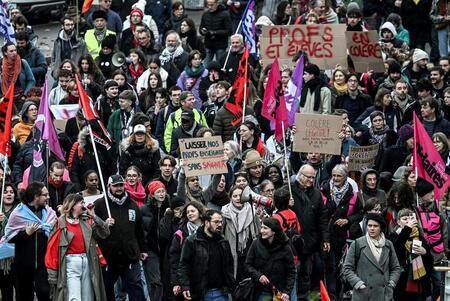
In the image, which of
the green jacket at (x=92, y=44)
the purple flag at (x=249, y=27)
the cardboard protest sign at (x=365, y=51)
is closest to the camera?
the cardboard protest sign at (x=365, y=51)

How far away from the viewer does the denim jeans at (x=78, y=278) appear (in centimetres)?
1858

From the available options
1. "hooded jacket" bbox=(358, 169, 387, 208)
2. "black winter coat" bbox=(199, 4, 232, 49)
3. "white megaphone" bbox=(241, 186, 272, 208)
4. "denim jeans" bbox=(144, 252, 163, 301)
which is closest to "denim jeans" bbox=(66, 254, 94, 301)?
"denim jeans" bbox=(144, 252, 163, 301)

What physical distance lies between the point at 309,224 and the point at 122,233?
6.76ft

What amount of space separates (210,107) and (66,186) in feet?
12.4

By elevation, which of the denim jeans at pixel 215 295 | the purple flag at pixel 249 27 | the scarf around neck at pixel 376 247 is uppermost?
the purple flag at pixel 249 27

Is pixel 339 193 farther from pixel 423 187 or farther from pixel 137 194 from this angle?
pixel 137 194

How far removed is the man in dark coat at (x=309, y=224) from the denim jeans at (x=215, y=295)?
132 cm

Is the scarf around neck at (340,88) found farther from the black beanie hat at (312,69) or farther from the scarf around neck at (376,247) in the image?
the scarf around neck at (376,247)

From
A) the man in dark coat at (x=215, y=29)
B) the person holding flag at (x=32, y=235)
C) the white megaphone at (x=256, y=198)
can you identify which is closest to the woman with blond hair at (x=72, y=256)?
the person holding flag at (x=32, y=235)

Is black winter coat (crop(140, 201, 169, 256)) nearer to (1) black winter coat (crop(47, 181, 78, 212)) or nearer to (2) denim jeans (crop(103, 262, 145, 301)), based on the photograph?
(2) denim jeans (crop(103, 262, 145, 301))

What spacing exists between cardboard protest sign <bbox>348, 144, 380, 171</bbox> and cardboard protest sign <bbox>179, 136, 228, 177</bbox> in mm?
1641

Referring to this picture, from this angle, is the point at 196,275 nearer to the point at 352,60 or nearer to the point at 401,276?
the point at 401,276

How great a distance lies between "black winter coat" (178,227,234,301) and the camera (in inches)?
727

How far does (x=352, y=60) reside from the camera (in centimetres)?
2575
